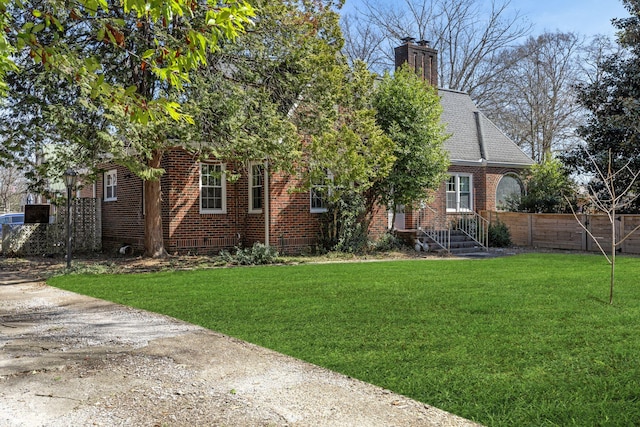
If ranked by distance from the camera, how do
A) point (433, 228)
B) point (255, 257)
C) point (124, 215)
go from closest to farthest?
point (255, 257)
point (124, 215)
point (433, 228)

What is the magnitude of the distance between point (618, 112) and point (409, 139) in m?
7.53

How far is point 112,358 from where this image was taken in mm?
5414

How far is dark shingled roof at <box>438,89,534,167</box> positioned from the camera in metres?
22.8

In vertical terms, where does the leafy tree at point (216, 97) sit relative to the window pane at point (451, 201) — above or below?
above

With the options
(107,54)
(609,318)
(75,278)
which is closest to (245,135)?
(107,54)

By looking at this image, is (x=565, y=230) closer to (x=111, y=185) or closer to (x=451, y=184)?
(x=451, y=184)

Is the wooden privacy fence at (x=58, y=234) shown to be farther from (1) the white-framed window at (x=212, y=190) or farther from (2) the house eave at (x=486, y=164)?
(2) the house eave at (x=486, y=164)

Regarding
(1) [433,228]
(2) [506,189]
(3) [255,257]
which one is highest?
(2) [506,189]

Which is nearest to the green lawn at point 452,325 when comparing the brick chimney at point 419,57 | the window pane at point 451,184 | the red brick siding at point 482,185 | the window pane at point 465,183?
the red brick siding at point 482,185

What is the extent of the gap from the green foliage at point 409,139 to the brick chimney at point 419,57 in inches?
211

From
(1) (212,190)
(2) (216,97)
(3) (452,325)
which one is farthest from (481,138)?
(3) (452,325)

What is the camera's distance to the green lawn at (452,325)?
4152 mm

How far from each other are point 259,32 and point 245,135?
2750mm

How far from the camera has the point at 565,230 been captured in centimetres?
1856
